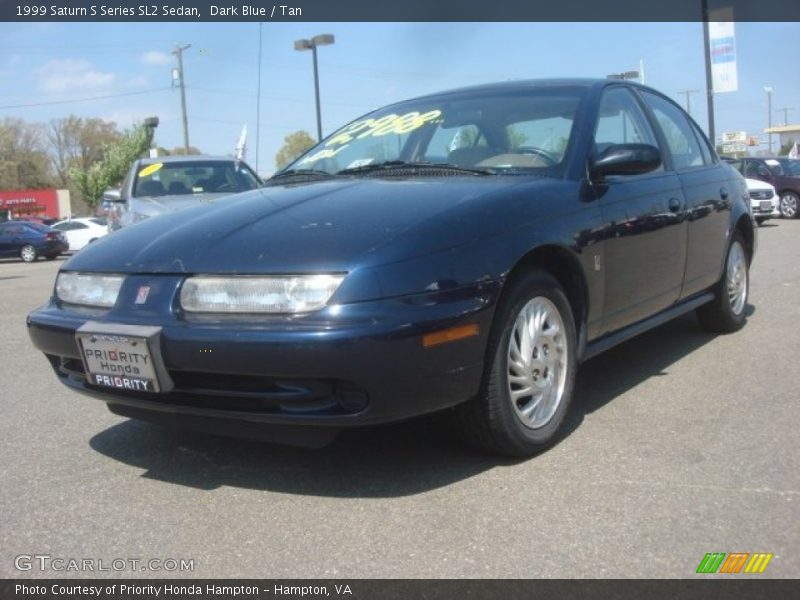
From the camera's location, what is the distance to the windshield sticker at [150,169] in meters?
9.64

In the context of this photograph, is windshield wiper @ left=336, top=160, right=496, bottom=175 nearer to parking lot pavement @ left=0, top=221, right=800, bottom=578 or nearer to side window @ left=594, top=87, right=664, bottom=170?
side window @ left=594, top=87, right=664, bottom=170

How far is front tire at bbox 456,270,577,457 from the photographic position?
2.91 meters

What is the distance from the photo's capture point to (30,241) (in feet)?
83.4

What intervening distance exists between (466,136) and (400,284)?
1542mm

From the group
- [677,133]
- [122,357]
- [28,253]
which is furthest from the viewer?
[28,253]

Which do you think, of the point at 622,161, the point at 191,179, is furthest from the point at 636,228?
the point at 191,179

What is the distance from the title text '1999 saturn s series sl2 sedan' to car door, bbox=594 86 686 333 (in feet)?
0.05

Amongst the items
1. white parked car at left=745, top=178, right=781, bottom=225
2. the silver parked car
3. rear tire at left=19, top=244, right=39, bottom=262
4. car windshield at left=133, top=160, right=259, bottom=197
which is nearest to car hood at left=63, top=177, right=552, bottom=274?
the silver parked car

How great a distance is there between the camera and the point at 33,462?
10.9 feet

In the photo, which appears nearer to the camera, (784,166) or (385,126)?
(385,126)

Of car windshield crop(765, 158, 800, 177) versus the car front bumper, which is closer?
the car front bumper

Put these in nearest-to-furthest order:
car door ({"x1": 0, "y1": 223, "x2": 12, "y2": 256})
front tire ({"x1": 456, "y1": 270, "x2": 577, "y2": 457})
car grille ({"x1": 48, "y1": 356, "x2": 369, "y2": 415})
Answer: car grille ({"x1": 48, "y1": 356, "x2": 369, "y2": 415}) < front tire ({"x1": 456, "y1": 270, "x2": 577, "y2": 457}) < car door ({"x1": 0, "y1": 223, "x2": 12, "y2": 256})

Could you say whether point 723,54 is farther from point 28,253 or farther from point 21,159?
point 21,159
